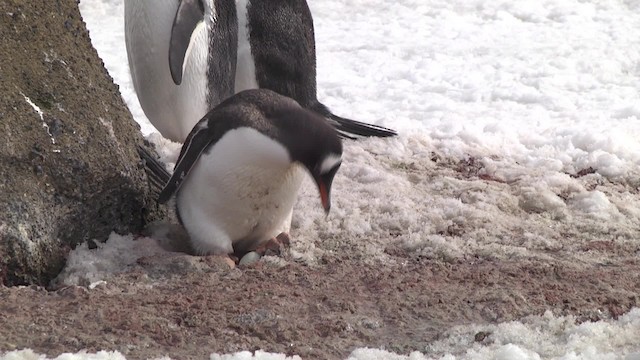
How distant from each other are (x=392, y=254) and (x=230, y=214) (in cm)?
56

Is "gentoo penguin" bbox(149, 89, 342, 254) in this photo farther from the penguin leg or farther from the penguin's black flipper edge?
the penguin's black flipper edge

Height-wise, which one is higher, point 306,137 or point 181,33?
point 181,33

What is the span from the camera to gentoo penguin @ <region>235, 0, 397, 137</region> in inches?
188

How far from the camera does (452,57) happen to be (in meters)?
6.55

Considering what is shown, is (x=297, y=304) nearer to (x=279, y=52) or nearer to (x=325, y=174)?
(x=325, y=174)

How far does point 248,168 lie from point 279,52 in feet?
5.61

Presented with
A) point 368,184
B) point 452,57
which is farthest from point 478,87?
point 368,184

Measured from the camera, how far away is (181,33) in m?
4.09

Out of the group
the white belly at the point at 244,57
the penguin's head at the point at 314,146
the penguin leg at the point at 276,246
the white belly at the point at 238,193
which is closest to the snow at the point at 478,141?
the penguin leg at the point at 276,246

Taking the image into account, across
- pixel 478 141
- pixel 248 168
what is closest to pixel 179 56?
pixel 248 168

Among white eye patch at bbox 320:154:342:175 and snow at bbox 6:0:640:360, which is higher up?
white eye patch at bbox 320:154:342:175

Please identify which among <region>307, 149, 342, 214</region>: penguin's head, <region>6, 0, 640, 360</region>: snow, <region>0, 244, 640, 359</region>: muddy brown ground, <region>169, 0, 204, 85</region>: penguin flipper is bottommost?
<region>6, 0, 640, 360</region>: snow

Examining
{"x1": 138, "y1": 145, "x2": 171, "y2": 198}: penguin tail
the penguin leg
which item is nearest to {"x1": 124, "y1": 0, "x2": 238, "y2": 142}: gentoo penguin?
{"x1": 138, "y1": 145, "x2": 171, "y2": 198}: penguin tail

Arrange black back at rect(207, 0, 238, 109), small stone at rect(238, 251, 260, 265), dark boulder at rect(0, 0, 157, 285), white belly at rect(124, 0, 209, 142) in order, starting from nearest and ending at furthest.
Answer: dark boulder at rect(0, 0, 157, 285), small stone at rect(238, 251, 260, 265), white belly at rect(124, 0, 209, 142), black back at rect(207, 0, 238, 109)
